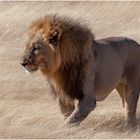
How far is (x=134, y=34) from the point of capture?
1465 centimetres

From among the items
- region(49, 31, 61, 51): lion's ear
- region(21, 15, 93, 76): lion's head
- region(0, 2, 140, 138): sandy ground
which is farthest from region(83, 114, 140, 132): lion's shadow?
region(49, 31, 61, 51): lion's ear

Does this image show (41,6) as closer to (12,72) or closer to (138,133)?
(12,72)

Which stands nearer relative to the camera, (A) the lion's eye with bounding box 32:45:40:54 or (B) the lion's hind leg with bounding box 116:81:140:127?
(A) the lion's eye with bounding box 32:45:40:54

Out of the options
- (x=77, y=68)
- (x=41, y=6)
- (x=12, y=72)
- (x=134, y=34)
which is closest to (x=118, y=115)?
(x=77, y=68)

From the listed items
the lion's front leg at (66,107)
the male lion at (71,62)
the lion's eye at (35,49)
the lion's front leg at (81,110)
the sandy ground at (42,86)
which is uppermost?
the lion's eye at (35,49)

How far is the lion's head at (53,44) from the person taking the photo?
8.05 m

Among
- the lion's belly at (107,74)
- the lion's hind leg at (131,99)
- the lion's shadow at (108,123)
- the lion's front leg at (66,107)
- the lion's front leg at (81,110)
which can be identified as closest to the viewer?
the lion's front leg at (81,110)

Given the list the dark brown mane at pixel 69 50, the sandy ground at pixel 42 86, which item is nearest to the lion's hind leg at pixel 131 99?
the sandy ground at pixel 42 86

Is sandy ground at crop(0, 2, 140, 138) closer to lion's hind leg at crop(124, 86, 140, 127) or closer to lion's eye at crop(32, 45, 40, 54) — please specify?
lion's hind leg at crop(124, 86, 140, 127)

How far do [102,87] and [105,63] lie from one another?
0.33 meters

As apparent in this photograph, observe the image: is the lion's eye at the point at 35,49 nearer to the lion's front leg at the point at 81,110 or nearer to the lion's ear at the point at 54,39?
the lion's ear at the point at 54,39

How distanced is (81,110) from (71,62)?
63 centimetres

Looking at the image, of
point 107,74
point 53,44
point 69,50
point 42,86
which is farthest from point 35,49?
point 42,86

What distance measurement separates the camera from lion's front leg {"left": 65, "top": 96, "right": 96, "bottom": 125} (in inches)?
322
